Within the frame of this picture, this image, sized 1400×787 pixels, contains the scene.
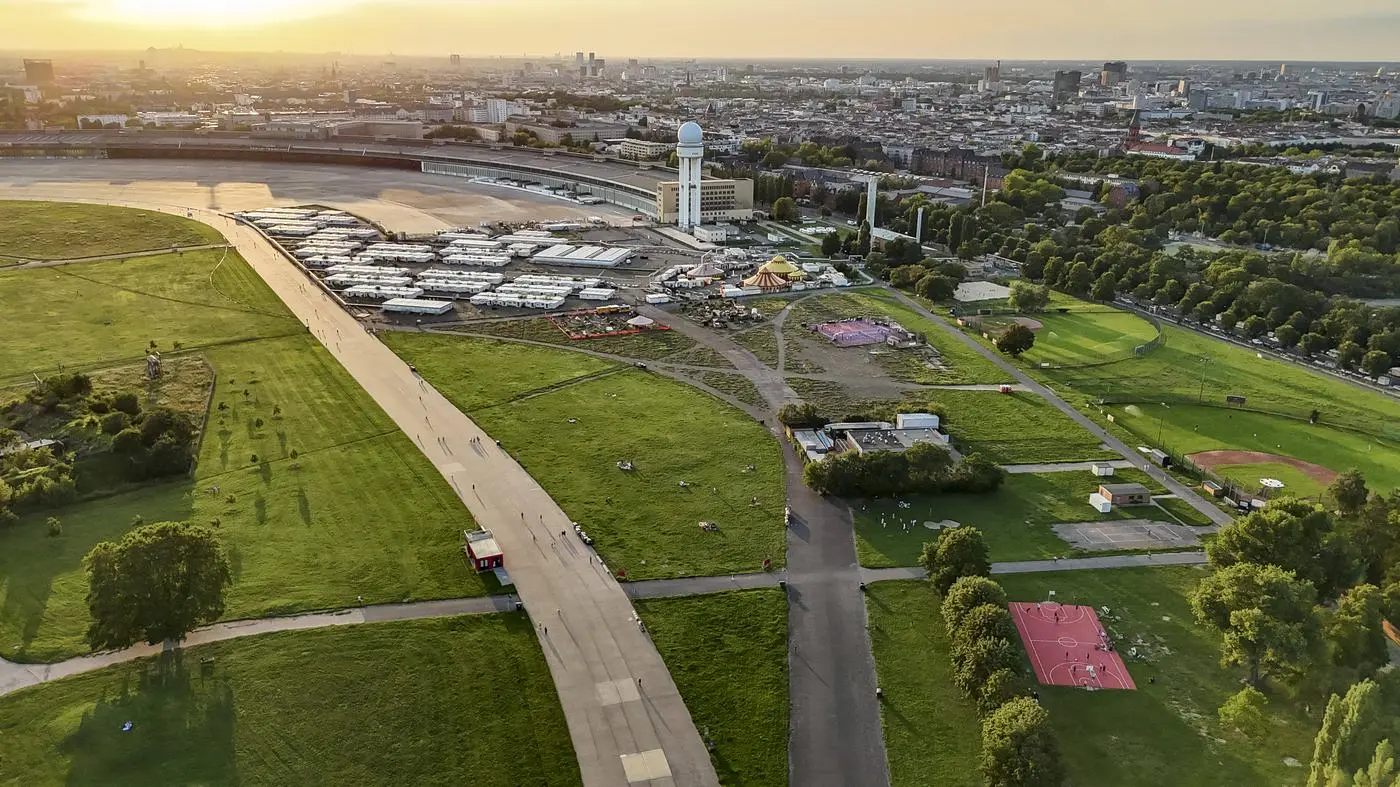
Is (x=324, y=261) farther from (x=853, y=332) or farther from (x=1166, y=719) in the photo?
(x=1166, y=719)

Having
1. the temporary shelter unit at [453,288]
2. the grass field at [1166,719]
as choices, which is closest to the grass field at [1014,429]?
the grass field at [1166,719]

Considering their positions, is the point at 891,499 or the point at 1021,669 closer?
the point at 1021,669

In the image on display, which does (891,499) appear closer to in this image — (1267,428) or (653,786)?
(653,786)

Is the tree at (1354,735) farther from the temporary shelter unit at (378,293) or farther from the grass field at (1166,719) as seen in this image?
the temporary shelter unit at (378,293)

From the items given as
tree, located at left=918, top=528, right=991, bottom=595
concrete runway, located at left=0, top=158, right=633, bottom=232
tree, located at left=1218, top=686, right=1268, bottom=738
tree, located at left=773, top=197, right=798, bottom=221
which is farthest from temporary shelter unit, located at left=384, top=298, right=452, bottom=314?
tree, located at left=1218, top=686, right=1268, bottom=738

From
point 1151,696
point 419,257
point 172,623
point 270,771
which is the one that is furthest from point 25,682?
point 419,257
